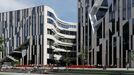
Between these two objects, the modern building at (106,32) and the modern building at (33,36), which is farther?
the modern building at (33,36)

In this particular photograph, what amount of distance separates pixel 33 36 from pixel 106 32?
127 ft

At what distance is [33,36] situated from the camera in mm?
140250

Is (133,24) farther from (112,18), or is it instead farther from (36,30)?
(36,30)

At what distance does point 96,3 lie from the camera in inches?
4722

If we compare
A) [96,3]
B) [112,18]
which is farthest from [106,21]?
[96,3]

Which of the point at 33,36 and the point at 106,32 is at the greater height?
the point at 33,36

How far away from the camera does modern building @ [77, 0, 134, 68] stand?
96.6m

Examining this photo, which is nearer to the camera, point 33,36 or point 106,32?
point 106,32

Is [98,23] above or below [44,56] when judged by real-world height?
above

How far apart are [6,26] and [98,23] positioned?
47.3 m

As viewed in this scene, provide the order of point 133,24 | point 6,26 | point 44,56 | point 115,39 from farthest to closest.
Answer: point 6,26 → point 44,56 → point 115,39 → point 133,24

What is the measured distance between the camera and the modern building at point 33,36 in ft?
456

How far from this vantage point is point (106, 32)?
4250 inches

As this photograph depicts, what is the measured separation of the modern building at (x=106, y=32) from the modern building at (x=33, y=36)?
1290 centimetres
